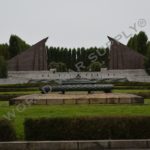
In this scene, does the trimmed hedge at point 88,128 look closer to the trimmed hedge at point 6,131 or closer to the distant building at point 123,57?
the trimmed hedge at point 6,131

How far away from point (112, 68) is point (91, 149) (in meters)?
38.2

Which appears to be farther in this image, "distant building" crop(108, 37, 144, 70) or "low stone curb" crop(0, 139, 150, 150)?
"distant building" crop(108, 37, 144, 70)

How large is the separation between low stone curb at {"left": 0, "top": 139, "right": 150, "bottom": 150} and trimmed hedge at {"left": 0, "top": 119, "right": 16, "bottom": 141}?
25 cm

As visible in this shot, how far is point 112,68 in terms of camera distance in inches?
1769

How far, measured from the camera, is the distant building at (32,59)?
145 ft

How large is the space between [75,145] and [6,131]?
4.33 feet

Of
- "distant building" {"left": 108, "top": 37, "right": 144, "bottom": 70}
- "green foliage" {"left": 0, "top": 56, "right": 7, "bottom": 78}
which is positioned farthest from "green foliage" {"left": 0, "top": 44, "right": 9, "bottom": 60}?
"distant building" {"left": 108, "top": 37, "right": 144, "bottom": 70}

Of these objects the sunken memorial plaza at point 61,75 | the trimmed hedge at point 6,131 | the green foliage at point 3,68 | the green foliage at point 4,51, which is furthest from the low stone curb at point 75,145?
the green foliage at point 4,51

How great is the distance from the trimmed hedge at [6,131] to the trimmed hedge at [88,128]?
264mm

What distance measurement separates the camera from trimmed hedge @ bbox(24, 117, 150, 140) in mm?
7293

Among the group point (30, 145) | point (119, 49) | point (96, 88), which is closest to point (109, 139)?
point (30, 145)

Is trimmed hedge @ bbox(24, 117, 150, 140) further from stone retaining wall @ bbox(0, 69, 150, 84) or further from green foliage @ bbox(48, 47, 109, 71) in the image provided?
green foliage @ bbox(48, 47, 109, 71)

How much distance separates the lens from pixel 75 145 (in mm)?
7039

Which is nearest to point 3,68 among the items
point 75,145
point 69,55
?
point 69,55
